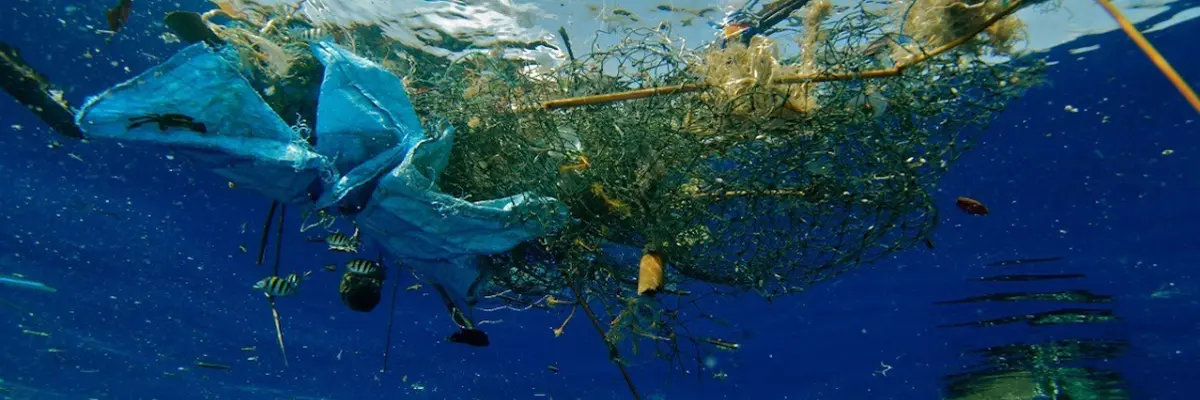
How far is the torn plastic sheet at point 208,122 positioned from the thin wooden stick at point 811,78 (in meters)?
1.81

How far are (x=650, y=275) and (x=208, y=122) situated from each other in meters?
3.14

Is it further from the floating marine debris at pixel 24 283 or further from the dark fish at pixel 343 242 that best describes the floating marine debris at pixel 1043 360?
the floating marine debris at pixel 24 283

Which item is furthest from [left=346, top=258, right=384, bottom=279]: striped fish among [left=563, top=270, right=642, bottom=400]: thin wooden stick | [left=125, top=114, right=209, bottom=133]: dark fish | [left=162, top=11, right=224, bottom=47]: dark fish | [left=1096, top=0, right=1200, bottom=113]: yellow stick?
[left=1096, top=0, right=1200, bottom=113]: yellow stick

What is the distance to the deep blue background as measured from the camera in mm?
10711

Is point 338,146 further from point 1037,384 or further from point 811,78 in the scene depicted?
point 1037,384

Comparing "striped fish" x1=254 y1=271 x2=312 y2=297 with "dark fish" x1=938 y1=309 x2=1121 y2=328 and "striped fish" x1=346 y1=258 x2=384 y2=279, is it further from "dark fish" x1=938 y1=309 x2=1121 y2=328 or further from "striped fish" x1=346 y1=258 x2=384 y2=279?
"dark fish" x1=938 y1=309 x2=1121 y2=328

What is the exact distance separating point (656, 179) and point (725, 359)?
2199 centimetres

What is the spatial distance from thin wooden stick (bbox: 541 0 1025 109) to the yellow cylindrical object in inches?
47.8

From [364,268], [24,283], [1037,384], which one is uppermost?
[24,283]

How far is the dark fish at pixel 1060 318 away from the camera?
17984 mm

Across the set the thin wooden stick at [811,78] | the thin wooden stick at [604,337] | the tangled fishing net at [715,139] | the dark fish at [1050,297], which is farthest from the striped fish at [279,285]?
the dark fish at [1050,297]

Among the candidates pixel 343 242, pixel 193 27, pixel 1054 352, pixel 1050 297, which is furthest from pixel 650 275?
pixel 1054 352

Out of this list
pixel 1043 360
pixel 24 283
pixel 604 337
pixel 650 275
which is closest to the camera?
pixel 650 275

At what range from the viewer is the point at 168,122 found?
3846mm
